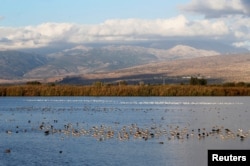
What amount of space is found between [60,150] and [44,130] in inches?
472

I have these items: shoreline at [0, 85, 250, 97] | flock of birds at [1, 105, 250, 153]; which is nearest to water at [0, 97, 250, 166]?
flock of birds at [1, 105, 250, 153]

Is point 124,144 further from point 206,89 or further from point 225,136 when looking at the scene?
point 206,89

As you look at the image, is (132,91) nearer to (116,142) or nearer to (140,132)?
(140,132)

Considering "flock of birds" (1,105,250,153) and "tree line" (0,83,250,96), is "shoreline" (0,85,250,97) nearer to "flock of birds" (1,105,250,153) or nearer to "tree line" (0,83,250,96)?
"tree line" (0,83,250,96)

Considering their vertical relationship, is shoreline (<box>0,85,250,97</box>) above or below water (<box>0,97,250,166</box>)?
above

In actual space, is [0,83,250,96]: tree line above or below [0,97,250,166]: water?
above

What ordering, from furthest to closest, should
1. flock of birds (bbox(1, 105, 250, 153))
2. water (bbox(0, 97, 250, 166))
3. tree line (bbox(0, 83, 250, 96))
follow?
tree line (bbox(0, 83, 250, 96)), flock of birds (bbox(1, 105, 250, 153)), water (bbox(0, 97, 250, 166))

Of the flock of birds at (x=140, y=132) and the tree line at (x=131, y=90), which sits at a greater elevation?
the tree line at (x=131, y=90)

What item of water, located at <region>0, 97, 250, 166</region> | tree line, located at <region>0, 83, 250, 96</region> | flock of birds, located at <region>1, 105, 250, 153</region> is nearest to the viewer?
water, located at <region>0, 97, 250, 166</region>

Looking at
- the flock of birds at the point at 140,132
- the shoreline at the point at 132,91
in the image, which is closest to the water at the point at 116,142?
the flock of birds at the point at 140,132

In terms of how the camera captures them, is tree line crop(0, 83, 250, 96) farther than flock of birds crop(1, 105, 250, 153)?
Yes

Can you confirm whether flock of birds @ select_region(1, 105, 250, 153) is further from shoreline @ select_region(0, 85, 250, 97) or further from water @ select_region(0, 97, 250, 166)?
shoreline @ select_region(0, 85, 250, 97)

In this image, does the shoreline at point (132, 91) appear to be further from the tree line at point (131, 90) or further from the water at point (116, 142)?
the water at point (116, 142)

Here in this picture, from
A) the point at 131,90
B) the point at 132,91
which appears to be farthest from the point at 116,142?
the point at 132,91
